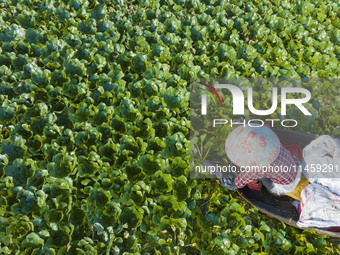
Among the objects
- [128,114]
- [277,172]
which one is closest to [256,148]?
[277,172]

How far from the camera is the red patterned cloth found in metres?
2.10

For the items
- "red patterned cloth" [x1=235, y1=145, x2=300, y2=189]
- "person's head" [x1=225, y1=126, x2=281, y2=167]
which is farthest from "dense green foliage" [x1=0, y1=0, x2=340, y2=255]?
"person's head" [x1=225, y1=126, x2=281, y2=167]

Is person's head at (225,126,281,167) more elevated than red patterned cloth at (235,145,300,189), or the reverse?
person's head at (225,126,281,167)

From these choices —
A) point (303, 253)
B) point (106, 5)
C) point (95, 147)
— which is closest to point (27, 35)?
point (106, 5)

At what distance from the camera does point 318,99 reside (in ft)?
9.13

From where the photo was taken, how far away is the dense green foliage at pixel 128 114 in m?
2.01

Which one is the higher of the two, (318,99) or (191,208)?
(318,99)

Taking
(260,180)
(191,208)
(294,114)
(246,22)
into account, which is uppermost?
(246,22)

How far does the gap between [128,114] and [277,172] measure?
1.23 m

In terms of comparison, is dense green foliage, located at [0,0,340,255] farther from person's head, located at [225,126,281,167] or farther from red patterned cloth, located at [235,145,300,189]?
person's head, located at [225,126,281,167]

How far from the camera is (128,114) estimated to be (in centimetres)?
245

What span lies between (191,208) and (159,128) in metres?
0.69

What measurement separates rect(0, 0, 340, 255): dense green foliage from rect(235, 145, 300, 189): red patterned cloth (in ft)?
0.67

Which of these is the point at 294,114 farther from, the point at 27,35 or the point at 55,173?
the point at 27,35
